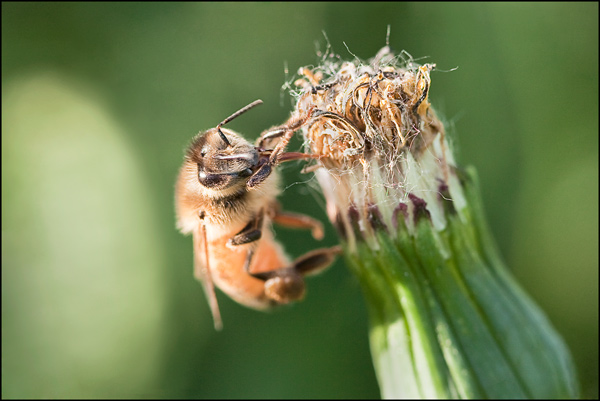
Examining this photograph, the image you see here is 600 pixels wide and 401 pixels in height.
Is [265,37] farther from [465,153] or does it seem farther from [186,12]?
[465,153]

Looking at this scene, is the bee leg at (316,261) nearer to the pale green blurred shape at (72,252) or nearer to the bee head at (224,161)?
the bee head at (224,161)

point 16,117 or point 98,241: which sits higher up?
point 16,117

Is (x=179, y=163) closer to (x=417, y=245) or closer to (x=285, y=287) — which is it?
(x=285, y=287)

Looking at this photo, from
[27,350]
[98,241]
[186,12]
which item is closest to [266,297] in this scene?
[98,241]

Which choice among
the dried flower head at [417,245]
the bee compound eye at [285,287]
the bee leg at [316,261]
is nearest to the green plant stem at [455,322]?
the dried flower head at [417,245]

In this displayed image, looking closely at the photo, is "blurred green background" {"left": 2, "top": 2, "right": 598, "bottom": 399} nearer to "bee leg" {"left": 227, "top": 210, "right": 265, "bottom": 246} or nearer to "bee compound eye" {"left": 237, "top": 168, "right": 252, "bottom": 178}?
"bee leg" {"left": 227, "top": 210, "right": 265, "bottom": 246}
